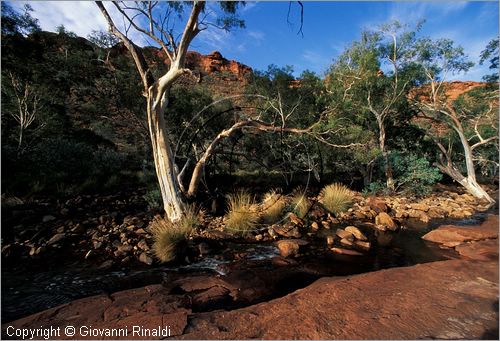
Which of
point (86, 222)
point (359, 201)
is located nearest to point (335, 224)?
point (359, 201)

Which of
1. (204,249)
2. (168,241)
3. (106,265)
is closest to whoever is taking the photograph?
(106,265)

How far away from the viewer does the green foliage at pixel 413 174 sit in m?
10.5

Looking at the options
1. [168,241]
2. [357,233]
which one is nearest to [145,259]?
[168,241]

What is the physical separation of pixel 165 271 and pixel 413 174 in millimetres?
10792

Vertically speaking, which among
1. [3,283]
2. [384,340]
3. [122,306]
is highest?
[384,340]

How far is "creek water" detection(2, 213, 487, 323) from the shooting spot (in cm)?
361

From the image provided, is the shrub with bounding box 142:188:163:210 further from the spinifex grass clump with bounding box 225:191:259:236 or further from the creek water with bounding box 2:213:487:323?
the creek water with bounding box 2:213:487:323

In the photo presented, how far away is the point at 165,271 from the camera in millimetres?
4359

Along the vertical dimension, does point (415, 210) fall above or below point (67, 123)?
below

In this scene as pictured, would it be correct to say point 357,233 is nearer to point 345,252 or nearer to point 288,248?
point 345,252

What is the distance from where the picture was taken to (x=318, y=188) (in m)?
11.6

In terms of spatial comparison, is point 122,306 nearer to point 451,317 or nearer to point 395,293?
point 395,293

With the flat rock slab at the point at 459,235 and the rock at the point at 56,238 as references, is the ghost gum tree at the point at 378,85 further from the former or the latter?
the rock at the point at 56,238

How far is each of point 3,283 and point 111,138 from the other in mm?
16379
